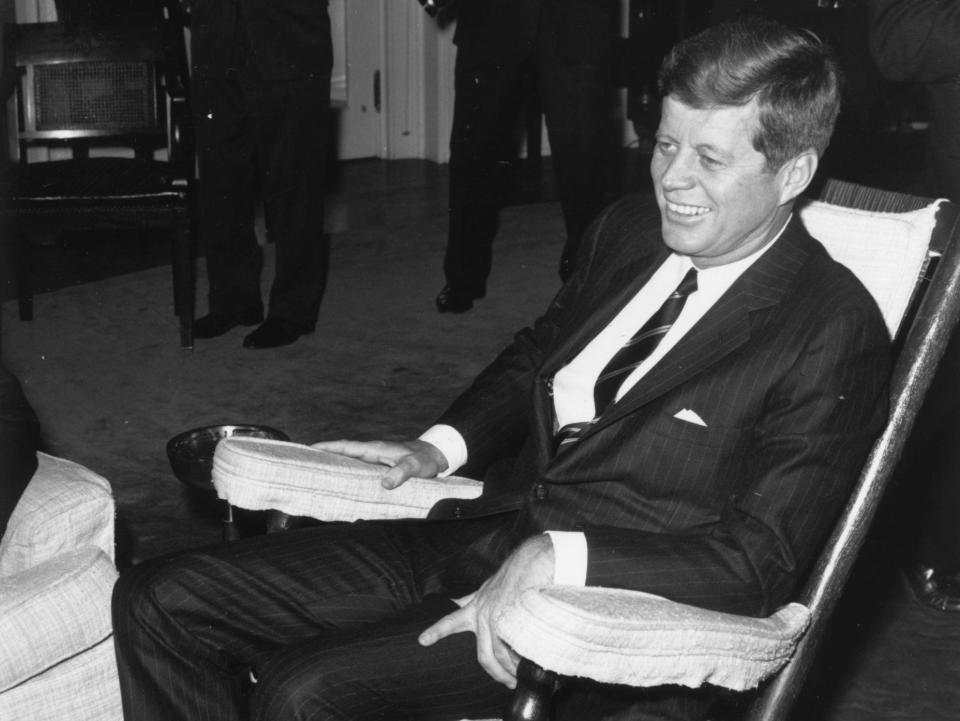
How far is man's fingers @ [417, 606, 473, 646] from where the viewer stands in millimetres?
1606

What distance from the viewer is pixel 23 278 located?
4.57 metres

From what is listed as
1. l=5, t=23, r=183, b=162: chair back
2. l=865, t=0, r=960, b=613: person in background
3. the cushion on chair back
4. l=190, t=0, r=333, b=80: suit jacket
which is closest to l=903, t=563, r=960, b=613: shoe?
l=865, t=0, r=960, b=613: person in background

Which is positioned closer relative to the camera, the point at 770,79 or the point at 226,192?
the point at 770,79

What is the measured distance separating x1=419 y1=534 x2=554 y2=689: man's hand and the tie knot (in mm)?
467

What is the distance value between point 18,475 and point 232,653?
431mm

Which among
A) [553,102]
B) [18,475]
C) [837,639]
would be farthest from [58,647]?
[553,102]

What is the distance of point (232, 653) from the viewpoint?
1786 mm

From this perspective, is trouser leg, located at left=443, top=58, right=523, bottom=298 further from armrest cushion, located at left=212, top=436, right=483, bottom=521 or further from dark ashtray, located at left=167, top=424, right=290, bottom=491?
armrest cushion, located at left=212, top=436, right=483, bottom=521

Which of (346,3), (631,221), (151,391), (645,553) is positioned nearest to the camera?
(645,553)

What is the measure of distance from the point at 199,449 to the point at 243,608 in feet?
2.41

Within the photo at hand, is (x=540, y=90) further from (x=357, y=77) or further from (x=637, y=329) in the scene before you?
(x=357, y=77)

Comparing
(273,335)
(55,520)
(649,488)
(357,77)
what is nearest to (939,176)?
(649,488)

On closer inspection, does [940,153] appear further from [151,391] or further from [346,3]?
[346,3]

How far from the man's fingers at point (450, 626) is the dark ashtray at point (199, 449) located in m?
0.76
